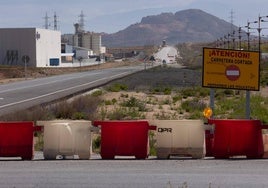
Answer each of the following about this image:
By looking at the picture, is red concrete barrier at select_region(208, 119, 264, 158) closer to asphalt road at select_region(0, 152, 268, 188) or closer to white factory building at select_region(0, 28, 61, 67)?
asphalt road at select_region(0, 152, 268, 188)

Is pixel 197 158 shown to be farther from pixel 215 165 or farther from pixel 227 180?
pixel 227 180

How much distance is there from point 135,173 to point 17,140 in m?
3.98

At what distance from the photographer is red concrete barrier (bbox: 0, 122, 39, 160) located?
1564 centimetres

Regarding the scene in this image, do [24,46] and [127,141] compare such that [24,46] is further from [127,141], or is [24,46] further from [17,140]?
[127,141]

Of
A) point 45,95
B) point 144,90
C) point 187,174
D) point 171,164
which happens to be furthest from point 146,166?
point 144,90

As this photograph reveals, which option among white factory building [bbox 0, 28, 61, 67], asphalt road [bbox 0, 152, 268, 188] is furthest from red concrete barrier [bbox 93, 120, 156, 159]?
white factory building [bbox 0, 28, 61, 67]

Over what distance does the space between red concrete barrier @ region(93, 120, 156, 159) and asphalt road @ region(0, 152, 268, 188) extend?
0.22 m

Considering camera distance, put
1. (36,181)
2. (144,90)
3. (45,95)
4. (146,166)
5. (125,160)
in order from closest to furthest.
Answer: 1. (36,181)
2. (146,166)
3. (125,160)
4. (45,95)
5. (144,90)

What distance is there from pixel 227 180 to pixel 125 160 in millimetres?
4130

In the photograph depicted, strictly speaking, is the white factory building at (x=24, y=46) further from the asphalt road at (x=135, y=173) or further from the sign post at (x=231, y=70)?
the asphalt road at (x=135, y=173)

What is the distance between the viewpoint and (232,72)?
18.3 meters

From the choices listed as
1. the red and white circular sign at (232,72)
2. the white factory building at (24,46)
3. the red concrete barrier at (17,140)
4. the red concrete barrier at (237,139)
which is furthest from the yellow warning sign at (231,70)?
the white factory building at (24,46)

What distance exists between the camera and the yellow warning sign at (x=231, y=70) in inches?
712

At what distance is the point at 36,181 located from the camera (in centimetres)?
1170
